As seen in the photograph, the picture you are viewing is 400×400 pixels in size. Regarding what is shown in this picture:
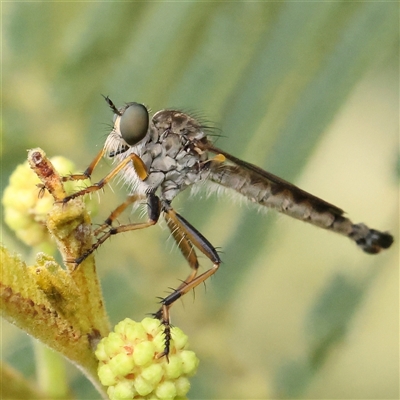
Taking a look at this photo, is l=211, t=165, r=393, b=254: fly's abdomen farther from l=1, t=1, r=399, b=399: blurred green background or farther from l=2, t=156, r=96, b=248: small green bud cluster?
l=2, t=156, r=96, b=248: small green bud cluster

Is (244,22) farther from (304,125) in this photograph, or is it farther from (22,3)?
(22,3)

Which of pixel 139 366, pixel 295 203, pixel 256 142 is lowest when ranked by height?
pixel 139 366

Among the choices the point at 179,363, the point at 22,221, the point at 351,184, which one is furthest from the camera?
the point at 351,184

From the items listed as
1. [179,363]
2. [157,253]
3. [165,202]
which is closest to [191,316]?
[157,253]

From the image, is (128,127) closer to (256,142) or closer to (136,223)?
(136,223)

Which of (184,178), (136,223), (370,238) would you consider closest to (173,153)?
(184,178)

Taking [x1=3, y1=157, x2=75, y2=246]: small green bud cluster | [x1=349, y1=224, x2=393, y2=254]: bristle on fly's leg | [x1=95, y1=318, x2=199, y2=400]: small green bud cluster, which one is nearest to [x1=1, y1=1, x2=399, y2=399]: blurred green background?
[x1=349, y1=224, x2=393, y2=254]: bristle on fly's leg

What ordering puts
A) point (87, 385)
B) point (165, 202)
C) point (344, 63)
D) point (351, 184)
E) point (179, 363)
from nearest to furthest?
point (179, 363) < point (87, 385) < point (165, 202) < point (344, 63) < point (351, 184)

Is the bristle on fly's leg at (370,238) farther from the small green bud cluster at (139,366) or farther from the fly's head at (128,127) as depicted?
the small green bud cluster at (139,366)
